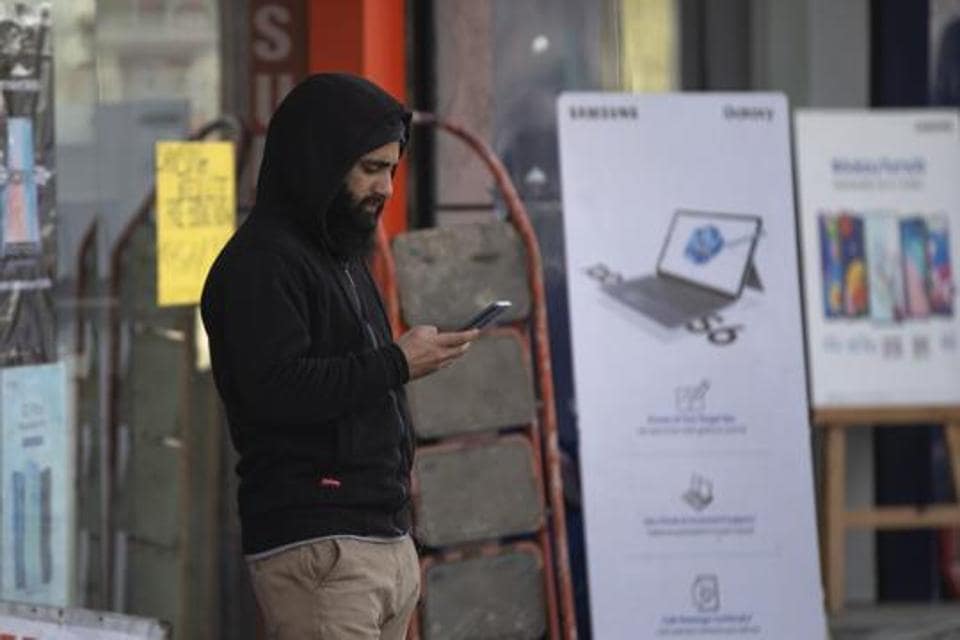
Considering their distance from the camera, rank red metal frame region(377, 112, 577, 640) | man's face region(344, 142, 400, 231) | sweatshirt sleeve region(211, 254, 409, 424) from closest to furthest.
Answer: sweatshirt sleeve region(211, 254, 409, 424)
man's face region(344, 142, 400, 231)
red metal frame region(377, 112, 577, 640)

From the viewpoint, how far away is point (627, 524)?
6.91 m

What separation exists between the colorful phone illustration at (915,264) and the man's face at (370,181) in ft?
13.4

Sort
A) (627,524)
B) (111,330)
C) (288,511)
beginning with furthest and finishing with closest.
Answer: (627,524)
(111,330)
(288,511)

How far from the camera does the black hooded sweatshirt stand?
4.05 metres

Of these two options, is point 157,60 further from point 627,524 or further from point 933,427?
point 933,427

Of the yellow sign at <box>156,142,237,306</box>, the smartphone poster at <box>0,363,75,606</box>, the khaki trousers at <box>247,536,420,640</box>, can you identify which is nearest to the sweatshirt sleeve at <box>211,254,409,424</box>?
the khaki trousers at <box>247,536,420,640</box>

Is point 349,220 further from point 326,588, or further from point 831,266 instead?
point 831,266

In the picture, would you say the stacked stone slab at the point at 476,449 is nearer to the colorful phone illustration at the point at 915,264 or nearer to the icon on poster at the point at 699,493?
the icon on poster at the point at 699,493

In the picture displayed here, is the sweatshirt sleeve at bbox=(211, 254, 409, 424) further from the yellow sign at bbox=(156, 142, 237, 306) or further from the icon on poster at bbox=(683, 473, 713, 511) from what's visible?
the icon on poster at bbox=(683, 473, 713, 511)

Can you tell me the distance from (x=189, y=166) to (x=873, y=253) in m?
2.57

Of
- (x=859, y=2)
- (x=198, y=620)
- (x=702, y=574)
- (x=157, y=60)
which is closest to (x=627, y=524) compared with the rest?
(x=702, y=574)

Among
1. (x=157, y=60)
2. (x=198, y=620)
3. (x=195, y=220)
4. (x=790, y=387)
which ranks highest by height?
(x=157, y=60)

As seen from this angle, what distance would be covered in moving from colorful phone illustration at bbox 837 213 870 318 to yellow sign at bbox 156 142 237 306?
90.4 inches

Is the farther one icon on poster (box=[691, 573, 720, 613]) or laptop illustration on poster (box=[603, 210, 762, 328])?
laptop illustration on poster (box=[603, 210, 762, 328])
